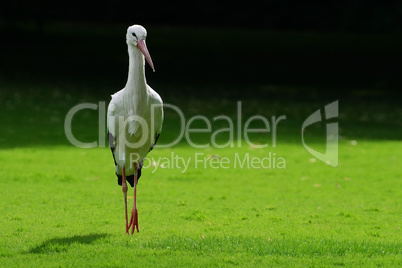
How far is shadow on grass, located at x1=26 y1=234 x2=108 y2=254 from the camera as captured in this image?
696cm

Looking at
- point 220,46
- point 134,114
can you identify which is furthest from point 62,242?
point 220,46

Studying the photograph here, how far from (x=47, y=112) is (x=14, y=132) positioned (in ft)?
9.25

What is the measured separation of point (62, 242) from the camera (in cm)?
725

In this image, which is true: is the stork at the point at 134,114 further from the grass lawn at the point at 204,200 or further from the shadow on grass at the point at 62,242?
the grass lawn at the point at 204,200

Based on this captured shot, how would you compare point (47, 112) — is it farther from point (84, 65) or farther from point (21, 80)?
point (84, 65)

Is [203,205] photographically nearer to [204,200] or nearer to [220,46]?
[204,200]

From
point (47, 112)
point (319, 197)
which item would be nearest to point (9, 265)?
point (319, 197)

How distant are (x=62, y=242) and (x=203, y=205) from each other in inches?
108

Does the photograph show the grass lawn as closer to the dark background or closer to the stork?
the stork

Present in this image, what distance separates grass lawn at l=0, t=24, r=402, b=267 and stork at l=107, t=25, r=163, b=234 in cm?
80

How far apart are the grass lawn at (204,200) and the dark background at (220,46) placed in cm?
784

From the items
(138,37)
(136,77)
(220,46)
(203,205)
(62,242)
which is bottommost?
(62,242)

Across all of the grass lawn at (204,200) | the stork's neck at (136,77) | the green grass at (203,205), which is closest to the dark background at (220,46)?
the grass lawn at (204,200)

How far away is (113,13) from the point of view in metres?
39.4
